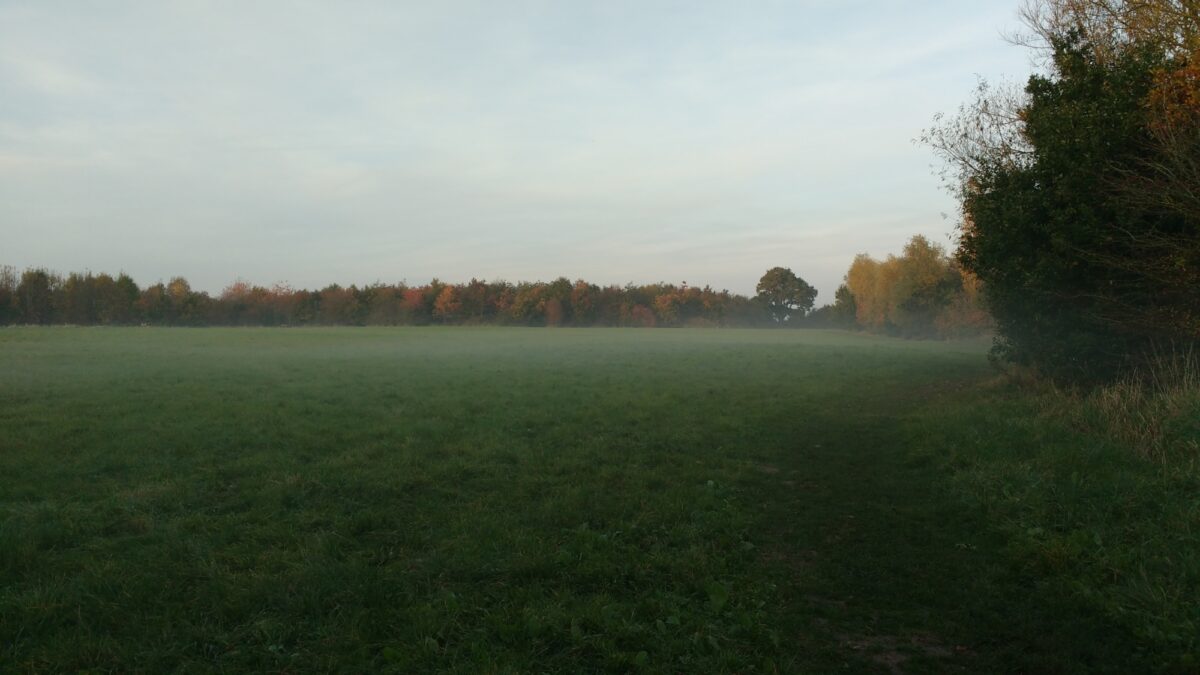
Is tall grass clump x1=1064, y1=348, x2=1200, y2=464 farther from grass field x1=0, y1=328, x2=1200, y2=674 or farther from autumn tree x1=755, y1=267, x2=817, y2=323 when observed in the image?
autumn tree x1=755, y1=267, x2=817, y2=323

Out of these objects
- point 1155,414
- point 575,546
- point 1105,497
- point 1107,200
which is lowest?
point 575,546

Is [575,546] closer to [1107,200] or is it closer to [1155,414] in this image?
[1155,414]

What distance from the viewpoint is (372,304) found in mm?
102750

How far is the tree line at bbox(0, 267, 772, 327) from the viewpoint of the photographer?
Answer: 77.4 m

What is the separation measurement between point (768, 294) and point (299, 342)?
112 meters

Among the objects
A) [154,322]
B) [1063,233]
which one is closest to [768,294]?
[154,322]

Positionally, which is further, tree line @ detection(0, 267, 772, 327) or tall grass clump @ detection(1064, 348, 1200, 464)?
tree line @ detection(0, 267, 772, 327)

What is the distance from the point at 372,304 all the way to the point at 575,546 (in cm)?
10137

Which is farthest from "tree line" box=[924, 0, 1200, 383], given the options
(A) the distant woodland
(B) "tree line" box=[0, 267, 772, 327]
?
(B) "tree line" box=[0, 267, 772, 327]

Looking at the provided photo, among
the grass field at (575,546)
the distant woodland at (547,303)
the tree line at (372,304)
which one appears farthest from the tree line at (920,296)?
the grass field at (575,546)

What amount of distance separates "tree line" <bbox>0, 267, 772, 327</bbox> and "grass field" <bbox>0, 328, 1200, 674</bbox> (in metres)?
77.6

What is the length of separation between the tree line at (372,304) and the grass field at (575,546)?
7760 cm

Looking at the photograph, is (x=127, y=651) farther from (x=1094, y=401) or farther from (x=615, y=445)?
(x=1094, y=401)

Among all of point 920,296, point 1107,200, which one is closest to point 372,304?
point 920,296
